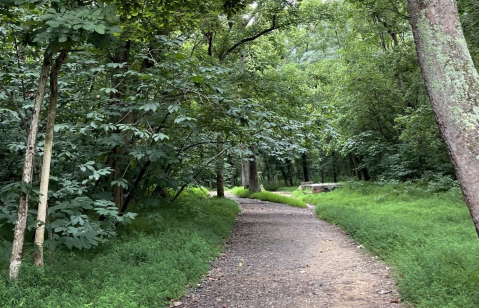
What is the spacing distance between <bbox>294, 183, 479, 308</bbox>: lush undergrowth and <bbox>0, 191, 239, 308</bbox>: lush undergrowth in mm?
3096

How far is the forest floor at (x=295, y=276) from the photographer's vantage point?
170 inches

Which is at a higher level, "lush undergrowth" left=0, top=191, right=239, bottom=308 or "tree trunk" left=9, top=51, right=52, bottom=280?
"tree trunk" left=9, top=51, right=52, bottom=280

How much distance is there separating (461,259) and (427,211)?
489 centimetres

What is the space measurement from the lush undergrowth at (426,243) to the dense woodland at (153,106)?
2.31m

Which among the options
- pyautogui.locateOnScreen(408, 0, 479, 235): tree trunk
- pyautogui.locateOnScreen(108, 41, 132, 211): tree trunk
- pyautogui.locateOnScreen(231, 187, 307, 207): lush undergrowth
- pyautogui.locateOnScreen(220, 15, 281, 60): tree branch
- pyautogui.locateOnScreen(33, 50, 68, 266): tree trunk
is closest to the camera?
pyautogui.locateOnScreen(408, 0, 479, 235): tree trunk

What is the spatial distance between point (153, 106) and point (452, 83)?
3.24 meters

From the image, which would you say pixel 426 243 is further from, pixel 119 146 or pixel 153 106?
pixel 119 146

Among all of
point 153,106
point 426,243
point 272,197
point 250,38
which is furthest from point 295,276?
point 272,197

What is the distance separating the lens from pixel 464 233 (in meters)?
6.10

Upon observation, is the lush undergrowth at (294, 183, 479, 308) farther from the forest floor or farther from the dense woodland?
the dense woodland

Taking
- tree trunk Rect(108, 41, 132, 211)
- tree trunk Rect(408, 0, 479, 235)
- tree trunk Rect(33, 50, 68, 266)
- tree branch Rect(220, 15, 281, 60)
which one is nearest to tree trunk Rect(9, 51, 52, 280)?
tree trunk Rect(33, 50, 68, 266)

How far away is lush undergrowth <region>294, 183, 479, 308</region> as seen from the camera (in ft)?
12.3

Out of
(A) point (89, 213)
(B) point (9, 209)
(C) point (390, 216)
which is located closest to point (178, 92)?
(B) point (9, 209)

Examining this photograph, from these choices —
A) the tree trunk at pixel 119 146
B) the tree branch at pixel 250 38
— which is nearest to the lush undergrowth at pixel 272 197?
the tree branch at pixel 250 38
